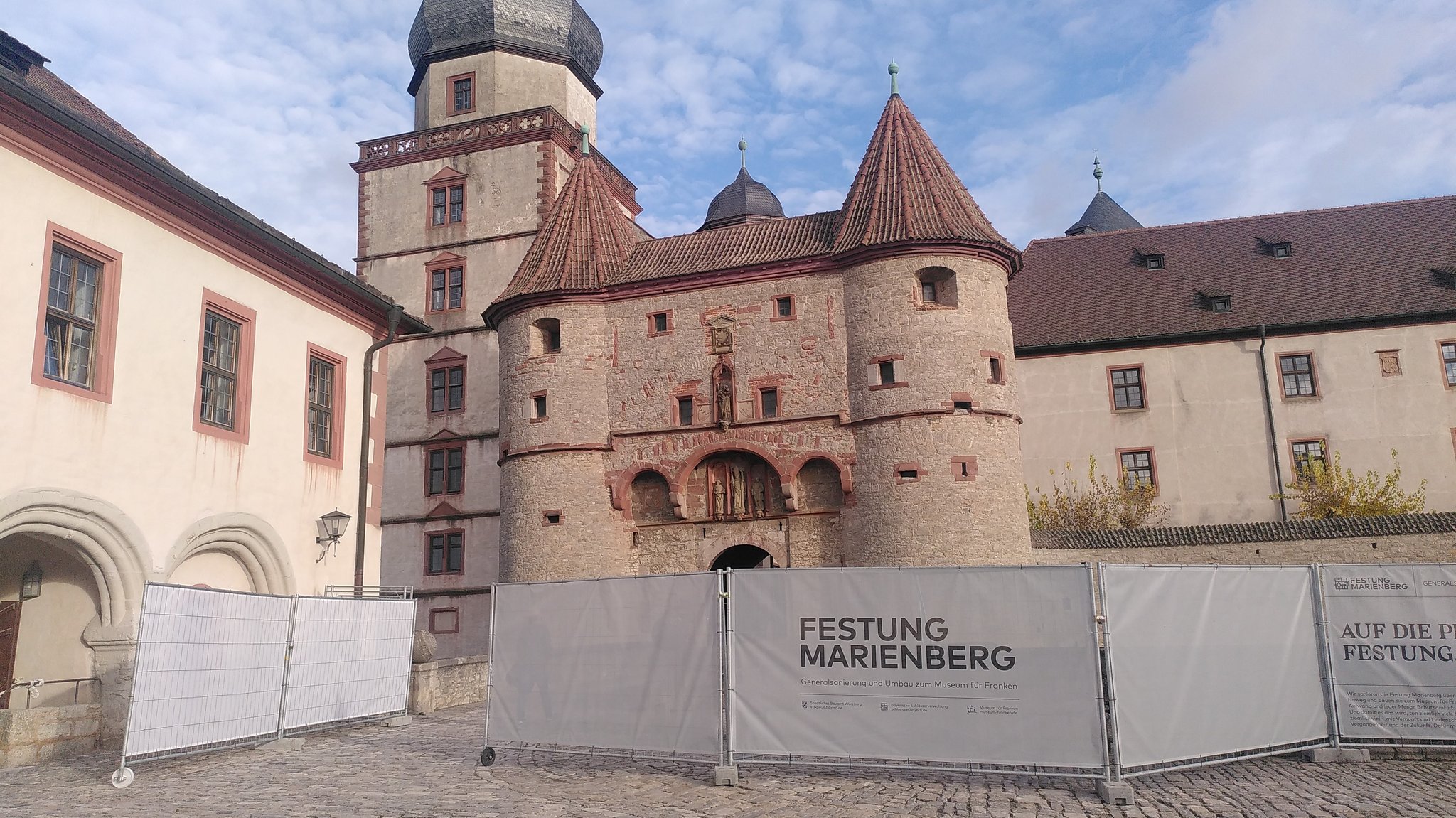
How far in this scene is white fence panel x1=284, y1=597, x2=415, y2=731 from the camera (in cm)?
1211

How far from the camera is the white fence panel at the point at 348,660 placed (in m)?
12.1

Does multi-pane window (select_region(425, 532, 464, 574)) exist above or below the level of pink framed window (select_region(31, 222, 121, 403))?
below

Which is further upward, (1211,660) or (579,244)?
(579,244)

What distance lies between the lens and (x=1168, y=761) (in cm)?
862

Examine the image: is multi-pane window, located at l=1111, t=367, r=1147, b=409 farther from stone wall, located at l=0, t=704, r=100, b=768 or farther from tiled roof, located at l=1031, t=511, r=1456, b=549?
stone wall, located at l=0, t=704, r=100, b=768

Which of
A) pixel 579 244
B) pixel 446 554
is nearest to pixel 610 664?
pixel 579 244

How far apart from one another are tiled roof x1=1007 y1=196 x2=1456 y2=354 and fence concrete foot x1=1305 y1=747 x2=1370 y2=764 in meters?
23.4

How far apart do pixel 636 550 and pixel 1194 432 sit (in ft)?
51.9

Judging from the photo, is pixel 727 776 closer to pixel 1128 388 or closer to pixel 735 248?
pixel 735 248

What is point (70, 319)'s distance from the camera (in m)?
12.1

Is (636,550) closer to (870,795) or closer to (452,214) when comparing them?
(452,214)

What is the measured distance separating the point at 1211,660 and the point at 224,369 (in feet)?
38.9

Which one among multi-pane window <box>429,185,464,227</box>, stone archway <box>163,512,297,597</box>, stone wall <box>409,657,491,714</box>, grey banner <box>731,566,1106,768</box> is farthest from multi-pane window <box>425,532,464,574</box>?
grey banner <box>731,566,1106,768</box>

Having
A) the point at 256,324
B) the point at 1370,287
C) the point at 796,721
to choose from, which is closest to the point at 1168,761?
the point at 796,721
